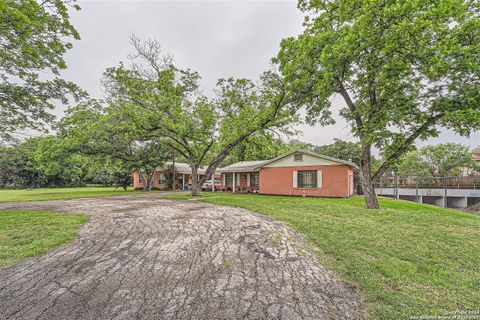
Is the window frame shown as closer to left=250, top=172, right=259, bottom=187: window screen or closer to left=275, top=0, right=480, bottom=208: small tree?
left=250, top=172, right=259, bottom=187: window screen

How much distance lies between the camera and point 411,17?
7012 mm

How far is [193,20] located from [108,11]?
4103mm

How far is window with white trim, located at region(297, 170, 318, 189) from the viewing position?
603 inches

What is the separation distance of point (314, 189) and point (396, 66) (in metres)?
9.80

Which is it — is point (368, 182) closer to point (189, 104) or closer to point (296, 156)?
point (296, 156)

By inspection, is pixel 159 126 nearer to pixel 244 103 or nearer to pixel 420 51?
pixel 244 103

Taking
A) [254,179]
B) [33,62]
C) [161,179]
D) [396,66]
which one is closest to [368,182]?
[396,66]

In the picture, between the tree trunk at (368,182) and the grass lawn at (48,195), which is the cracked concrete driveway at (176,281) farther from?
the grass lawn at (48,195)

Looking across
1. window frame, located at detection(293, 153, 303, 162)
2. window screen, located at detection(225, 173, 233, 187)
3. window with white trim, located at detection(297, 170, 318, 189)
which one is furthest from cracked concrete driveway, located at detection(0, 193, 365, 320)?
window screen, located at detection(225, 173, 233, 187)

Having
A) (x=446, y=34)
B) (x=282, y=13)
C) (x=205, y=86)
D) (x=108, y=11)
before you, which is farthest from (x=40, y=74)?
(x=446, y=34)

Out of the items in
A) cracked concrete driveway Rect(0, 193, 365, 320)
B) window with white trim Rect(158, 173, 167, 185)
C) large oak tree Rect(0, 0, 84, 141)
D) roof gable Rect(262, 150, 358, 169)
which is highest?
large oak tree Rect(0, 0, 84, 141)

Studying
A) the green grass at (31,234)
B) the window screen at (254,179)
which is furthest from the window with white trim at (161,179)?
the green grass at (31,234)

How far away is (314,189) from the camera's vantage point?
15.2 m

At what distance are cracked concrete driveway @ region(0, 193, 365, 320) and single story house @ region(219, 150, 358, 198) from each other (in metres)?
11.0
